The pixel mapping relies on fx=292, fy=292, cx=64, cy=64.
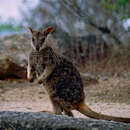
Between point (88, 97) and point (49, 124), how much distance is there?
468 cm

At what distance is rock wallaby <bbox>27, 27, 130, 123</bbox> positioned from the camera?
5035 mm

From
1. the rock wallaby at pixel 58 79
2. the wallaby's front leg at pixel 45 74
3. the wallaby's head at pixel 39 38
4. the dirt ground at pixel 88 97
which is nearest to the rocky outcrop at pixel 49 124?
the rock wallaby at pixel 58 79

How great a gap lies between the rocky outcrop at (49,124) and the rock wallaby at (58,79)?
1490 millimetres

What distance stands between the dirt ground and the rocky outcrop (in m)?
2.42

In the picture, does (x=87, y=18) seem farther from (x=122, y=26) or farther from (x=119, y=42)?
(x=122, y=26)

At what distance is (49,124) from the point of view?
3.29 m

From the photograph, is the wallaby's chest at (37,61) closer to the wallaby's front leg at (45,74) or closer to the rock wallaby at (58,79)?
the rock wallaby at (58,79)

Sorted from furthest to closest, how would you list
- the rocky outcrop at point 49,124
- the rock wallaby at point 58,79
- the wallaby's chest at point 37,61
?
the wallaby's chest at point 37,61, the rock wallaby at point 58,79, the rocky outcrop at point 49,124

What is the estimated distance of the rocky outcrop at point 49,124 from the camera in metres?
3.23

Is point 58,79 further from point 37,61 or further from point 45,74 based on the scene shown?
point 37,61

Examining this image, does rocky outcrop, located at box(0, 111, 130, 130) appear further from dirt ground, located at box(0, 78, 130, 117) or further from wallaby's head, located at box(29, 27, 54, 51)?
dirt ground, located at box(0, 78, 130, 117)

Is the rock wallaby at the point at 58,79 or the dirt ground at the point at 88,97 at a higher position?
the rock wallaby at the point at 58,79

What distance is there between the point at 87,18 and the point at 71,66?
26.3 feet

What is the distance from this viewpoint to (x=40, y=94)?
8445mm
